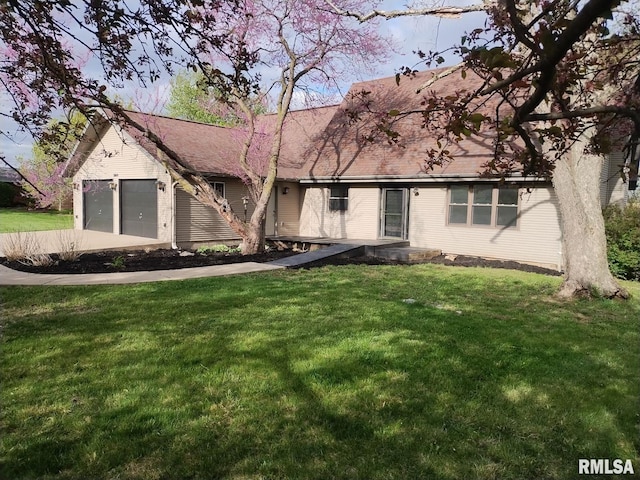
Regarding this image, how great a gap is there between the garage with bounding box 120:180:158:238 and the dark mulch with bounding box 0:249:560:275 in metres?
2.45

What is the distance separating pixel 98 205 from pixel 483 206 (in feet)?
50.3

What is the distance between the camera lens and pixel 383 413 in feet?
11.3

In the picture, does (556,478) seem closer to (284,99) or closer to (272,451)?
(272,451)

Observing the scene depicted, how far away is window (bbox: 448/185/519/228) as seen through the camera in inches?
536

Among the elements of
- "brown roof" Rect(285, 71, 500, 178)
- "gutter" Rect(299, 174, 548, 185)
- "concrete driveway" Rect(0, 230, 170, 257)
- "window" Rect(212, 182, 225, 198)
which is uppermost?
"brown roof" Rect(285, 71, 500, 178)

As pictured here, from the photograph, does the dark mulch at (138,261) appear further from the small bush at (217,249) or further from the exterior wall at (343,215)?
the exterior wall at (343,215)

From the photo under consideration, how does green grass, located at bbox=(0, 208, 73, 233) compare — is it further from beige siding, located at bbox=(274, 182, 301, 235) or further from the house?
beige siding, located at bbox=(274, 182, 301, 235)

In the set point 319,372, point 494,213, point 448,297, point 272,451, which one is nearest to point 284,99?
point 494,213

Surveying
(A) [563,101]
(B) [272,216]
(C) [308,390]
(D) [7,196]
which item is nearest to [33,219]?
(D) [7,196]

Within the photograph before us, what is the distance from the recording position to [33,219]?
89.0ft

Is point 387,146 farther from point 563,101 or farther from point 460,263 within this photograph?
point 563,101

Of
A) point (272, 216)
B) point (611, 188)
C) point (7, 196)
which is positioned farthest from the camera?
point (7, 196)

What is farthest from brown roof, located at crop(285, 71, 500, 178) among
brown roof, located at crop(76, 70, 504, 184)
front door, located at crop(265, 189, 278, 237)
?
front door, located at crop(265, 189, 278, 237)

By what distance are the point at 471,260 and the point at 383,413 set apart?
11.0 metres
